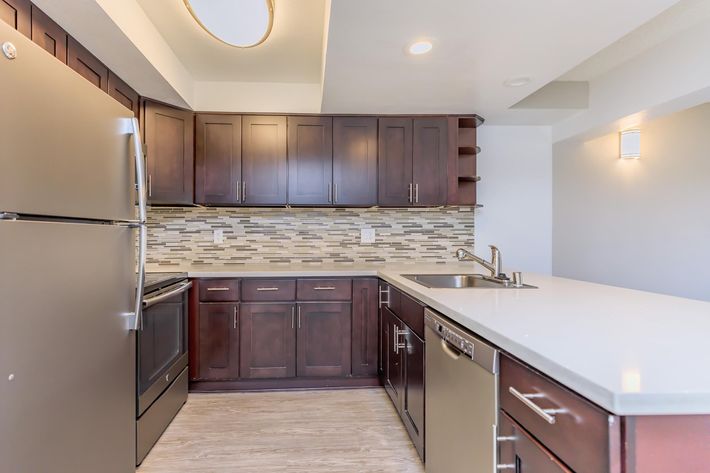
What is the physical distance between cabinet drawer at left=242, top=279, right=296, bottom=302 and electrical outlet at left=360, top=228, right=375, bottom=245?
2.72 ft

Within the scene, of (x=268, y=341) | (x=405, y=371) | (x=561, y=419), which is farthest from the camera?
(x=268, y=341)

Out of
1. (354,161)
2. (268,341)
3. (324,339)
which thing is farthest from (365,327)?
(354,161)

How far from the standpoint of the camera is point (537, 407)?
0.78 meters

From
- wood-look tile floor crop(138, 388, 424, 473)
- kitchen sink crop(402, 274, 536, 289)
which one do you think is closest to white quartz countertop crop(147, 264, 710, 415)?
kitchen sink crop(402, 274, 536, 289)

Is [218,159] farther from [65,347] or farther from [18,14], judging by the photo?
[65,347]

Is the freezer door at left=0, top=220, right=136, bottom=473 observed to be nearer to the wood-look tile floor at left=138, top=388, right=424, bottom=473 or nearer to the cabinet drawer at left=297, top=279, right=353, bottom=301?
the wood-look tile floor at left=138, top=388, right=424, bottom=473

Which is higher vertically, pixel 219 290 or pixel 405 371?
pixel 219 290

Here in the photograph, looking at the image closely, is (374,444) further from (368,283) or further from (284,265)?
(284,265)

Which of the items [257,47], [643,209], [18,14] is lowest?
[643,209]

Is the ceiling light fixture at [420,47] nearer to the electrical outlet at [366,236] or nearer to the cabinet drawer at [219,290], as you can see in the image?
the electrical outlet at [366,236]

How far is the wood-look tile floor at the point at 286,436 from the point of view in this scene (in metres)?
1.77

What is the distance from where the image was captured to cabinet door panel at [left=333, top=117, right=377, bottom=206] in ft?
9.57

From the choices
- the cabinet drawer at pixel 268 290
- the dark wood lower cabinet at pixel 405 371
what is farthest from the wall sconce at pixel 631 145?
the cabinet drawer at pixel 268 290

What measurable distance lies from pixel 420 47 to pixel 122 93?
191 cm
